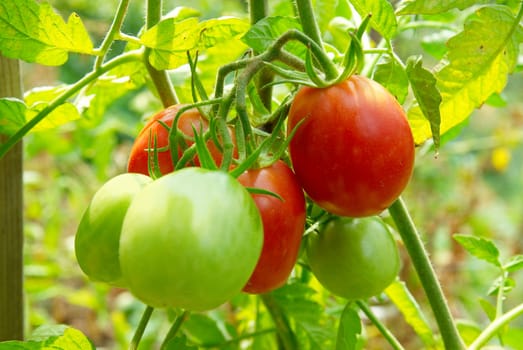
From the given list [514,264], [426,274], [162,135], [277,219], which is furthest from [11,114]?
[514,264]

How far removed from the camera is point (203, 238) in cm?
41

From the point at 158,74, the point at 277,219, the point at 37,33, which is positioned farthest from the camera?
the point at 158,74

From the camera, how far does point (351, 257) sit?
0.63 metres

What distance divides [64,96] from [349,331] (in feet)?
1.15

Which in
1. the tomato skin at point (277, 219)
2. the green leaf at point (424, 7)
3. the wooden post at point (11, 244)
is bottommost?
the wooden post at point (11, 244)

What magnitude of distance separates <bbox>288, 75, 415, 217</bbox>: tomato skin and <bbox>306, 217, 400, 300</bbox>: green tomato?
0.33 ft

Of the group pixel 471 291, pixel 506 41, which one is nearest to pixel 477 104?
Answer: pixel 506 41

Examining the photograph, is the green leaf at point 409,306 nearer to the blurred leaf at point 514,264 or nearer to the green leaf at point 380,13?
the blurred leaf at point 514,264

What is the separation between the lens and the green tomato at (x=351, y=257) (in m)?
0.63

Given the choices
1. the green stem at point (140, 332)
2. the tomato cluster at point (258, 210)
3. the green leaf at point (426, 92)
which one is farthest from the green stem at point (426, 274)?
the green stem at point (140, 332)

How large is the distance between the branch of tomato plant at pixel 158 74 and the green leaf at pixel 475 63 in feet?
0.80

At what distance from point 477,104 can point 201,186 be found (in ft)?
1.14

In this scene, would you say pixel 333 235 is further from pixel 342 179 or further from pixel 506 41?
pixel 506 41

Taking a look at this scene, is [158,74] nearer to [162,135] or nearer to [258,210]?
[162,135]
